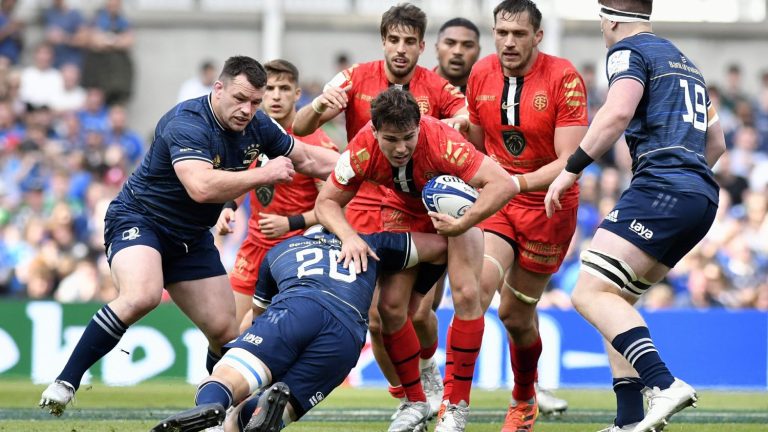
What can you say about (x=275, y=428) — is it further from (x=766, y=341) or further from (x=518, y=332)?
(x=766, y=341)

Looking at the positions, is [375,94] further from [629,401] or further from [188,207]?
[629,401]

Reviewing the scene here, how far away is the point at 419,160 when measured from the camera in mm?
7789

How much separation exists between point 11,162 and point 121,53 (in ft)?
10.0

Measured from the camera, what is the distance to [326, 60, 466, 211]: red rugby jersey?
30.0ft

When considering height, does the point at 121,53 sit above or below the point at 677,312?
above

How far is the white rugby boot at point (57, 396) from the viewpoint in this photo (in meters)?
7.47

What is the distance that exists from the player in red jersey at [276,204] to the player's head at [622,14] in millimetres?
2994

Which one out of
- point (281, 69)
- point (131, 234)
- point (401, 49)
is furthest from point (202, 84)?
point (131, 234)

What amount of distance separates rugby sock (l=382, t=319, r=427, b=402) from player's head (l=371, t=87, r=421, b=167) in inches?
51.4

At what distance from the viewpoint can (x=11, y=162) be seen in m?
16.7

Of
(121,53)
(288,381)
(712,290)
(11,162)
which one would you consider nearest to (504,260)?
(288,381)

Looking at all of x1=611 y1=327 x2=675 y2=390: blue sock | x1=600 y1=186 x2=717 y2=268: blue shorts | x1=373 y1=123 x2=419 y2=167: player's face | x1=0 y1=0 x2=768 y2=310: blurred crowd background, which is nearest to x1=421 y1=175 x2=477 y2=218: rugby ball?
x1=373 y1=123 x2=419 y2=167: player's face

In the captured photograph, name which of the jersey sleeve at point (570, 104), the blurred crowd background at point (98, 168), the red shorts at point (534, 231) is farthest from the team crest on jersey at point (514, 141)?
the blurred crowd background at point (98, 168)

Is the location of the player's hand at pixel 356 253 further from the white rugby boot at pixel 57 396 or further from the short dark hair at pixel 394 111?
the white rugby boot at pixel 57 396
